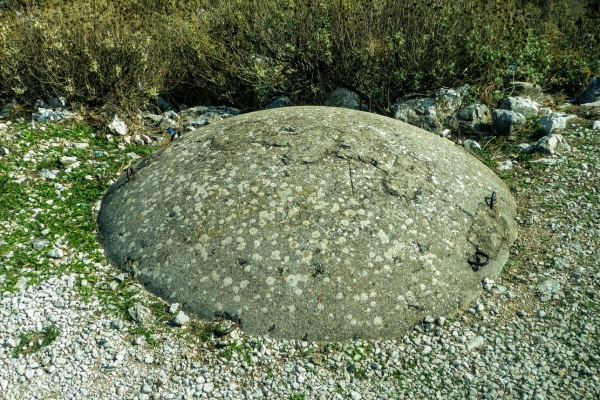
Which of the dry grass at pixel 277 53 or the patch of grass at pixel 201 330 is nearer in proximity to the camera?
the patch of grass at pixel 201 330

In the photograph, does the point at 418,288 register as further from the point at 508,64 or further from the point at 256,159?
the point at 508,64

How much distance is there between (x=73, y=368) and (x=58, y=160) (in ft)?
8.99

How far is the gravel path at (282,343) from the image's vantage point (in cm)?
331

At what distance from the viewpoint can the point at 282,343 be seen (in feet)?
11.8

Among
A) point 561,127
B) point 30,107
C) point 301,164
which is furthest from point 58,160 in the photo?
point 561,127

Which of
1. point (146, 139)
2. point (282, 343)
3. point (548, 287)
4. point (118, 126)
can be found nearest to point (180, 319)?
point (282, 343)

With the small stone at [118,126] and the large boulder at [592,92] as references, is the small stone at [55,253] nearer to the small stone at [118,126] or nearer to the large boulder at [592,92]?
the small stone at [118,126]

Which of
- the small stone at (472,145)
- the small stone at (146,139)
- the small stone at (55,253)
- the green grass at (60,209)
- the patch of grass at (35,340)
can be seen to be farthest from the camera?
the small stone at (146,139)

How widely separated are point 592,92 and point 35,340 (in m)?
6.44

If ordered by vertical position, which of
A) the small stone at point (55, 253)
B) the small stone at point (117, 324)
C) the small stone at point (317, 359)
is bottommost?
the small stone at point (317, 359)

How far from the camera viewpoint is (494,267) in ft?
13.6

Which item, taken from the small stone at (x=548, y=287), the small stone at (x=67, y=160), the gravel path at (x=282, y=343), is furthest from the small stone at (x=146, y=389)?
the small stone at (x=67, y=160)

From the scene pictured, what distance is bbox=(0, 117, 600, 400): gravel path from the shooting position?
10.9ft

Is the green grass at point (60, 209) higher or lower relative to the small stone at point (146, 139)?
higher
